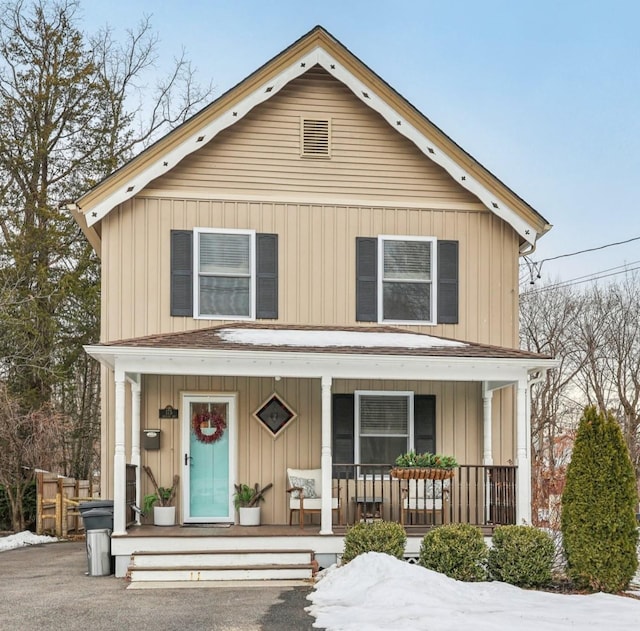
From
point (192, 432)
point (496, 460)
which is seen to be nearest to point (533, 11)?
point (496, 460)

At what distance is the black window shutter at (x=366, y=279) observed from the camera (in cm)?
1320

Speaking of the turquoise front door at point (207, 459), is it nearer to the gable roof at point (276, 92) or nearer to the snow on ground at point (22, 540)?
the gable roof at point (276, 92)

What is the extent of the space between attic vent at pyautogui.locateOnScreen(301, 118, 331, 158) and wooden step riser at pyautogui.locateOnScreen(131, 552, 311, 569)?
5.91 metres

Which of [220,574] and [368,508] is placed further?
[368,508]

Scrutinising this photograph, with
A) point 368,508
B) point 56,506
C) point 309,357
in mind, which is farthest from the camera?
point 56,506

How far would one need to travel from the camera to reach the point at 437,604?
8570mm

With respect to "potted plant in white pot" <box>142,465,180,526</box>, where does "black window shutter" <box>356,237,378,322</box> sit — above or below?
above

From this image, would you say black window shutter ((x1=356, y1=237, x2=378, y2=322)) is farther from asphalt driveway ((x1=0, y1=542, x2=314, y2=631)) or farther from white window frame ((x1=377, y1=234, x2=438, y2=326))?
asphalt driveway ((x1=0, y1=542, x2=314, y2=631))

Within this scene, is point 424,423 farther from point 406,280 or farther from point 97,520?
point 97,520

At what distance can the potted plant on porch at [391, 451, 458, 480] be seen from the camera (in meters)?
11.4

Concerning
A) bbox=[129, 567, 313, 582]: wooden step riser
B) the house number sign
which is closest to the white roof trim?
the house number sign

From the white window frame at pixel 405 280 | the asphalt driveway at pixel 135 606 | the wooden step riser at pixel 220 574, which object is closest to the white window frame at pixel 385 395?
the white window frame at pixel 405 280

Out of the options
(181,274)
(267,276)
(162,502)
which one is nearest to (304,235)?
(267,276)

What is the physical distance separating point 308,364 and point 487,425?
3249 mm
